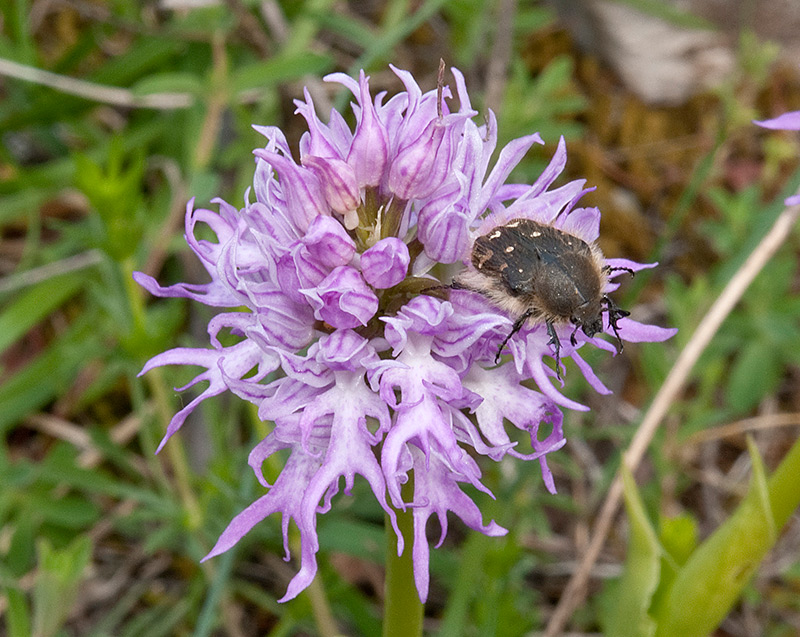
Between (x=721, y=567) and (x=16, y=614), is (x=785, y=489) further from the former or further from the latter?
(x=16, y=614)

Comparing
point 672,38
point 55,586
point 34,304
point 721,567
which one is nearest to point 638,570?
point 721,567

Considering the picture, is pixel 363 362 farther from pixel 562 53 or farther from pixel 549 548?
pixel 562 53

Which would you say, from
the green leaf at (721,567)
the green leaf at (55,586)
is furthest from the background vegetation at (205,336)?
the green leaf at (721,567)

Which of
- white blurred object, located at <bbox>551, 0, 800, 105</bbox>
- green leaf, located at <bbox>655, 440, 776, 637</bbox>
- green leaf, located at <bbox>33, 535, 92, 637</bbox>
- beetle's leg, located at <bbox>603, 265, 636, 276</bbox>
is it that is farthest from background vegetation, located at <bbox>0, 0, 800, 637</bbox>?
beetle's leg, located at <bbox>603, 265, 636, 276</bbox>

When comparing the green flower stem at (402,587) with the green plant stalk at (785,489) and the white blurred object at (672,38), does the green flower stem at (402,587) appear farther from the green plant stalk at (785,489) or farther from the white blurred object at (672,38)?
the white blurred object at (672,38)

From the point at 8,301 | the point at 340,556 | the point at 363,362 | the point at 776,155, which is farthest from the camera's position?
the point at 776,155

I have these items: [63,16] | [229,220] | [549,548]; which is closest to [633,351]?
[549,548]
